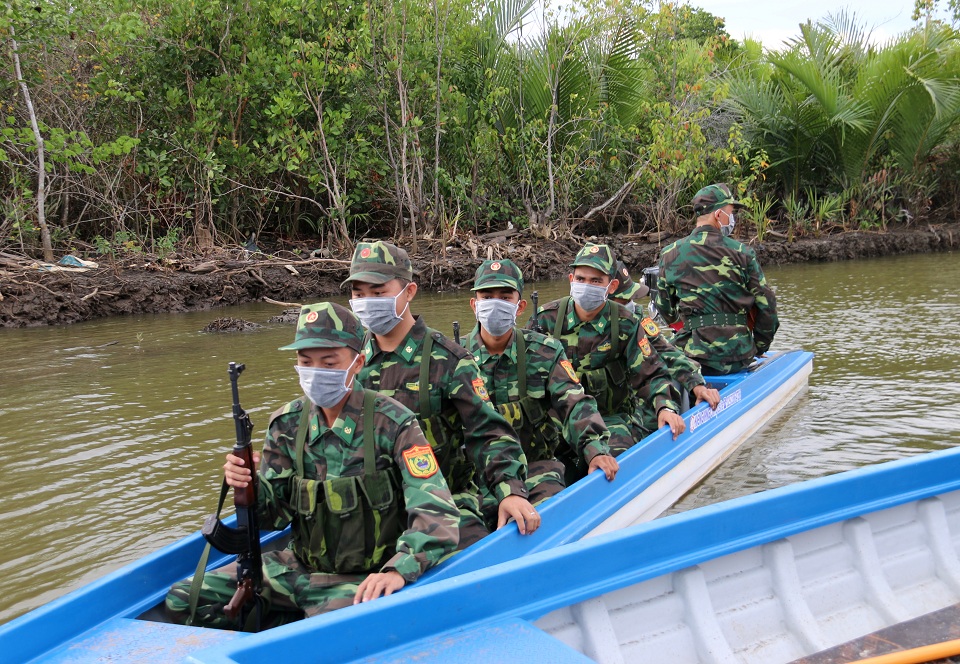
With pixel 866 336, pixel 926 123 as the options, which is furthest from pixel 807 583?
pixel 926 123

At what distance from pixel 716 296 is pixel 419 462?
180 inches

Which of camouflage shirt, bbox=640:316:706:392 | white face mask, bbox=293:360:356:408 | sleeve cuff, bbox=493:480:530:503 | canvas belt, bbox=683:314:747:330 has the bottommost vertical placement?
sleeve cuff, bbox=493:480:530:503

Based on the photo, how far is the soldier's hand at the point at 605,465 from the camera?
4.82 metres

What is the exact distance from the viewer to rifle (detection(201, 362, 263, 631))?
353 cm

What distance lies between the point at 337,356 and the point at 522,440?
1808 mm

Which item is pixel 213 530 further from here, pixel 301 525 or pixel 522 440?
pixel 522 440

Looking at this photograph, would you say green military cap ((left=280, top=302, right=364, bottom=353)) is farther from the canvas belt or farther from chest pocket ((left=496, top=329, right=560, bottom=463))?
the canvas belt

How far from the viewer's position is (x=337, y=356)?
3549 millimetres

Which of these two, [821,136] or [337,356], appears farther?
[821,136]

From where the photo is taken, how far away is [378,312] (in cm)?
428

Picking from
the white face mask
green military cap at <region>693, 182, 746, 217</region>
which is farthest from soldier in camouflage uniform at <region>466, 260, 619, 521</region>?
green military cap at <region>693, 182, 746, 217</region>

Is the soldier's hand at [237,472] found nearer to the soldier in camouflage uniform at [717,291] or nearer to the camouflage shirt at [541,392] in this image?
the camouflage shirt at [541,392]

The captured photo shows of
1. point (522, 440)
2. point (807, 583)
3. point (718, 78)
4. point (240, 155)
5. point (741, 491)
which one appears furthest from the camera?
point (718, 78)

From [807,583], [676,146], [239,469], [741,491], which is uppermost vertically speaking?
[676,146]
